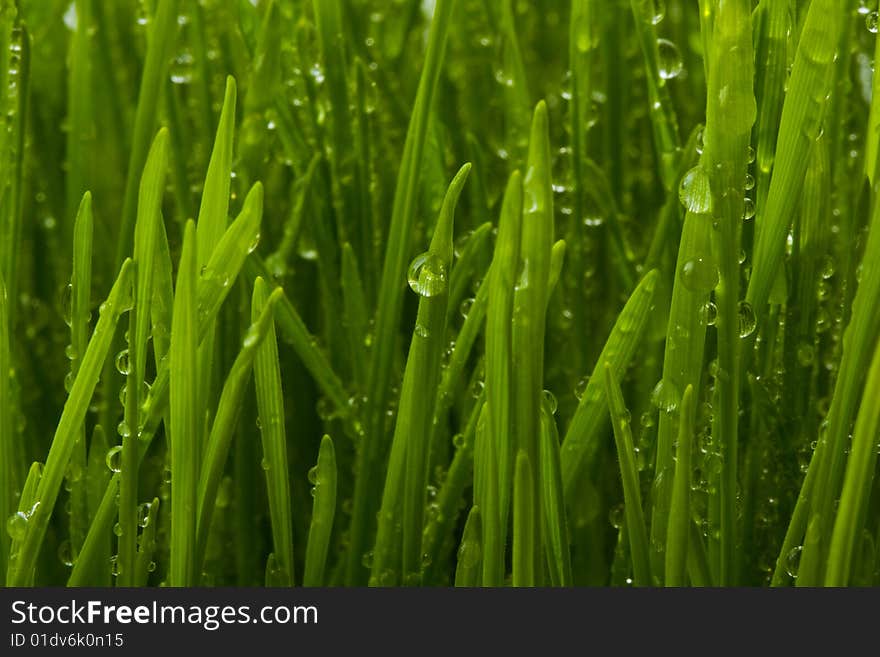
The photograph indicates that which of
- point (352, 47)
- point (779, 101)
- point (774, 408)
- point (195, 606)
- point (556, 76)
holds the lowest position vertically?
point (195, 606)

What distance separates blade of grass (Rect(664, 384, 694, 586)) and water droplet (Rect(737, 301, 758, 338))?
0.25ft

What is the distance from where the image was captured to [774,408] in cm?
62

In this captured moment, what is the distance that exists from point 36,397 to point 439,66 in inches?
18.4

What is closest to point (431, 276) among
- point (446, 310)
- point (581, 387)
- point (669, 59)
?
point (446, 310)

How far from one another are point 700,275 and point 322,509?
25 cm

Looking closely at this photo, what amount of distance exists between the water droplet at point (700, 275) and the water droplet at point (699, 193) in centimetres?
3

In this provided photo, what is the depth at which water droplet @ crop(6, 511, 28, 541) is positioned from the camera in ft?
1.80

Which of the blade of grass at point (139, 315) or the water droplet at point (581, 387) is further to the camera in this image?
the water droplet at point (581, 387)

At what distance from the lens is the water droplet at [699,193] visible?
1.61 ft

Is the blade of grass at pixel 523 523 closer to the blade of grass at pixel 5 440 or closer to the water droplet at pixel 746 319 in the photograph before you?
the water droplet at pixel 746 319

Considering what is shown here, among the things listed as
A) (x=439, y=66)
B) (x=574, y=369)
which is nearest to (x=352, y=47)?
(x=439, y=66)

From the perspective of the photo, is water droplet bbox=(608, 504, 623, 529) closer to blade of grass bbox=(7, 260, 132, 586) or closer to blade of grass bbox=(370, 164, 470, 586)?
blade of grass bbox=(370, 164, 470, 586)

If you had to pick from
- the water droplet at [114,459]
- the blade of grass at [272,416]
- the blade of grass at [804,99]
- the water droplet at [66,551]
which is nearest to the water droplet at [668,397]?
the blade of grass at [804,99]

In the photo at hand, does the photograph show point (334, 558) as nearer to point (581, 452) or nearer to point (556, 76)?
point (581, 452)
